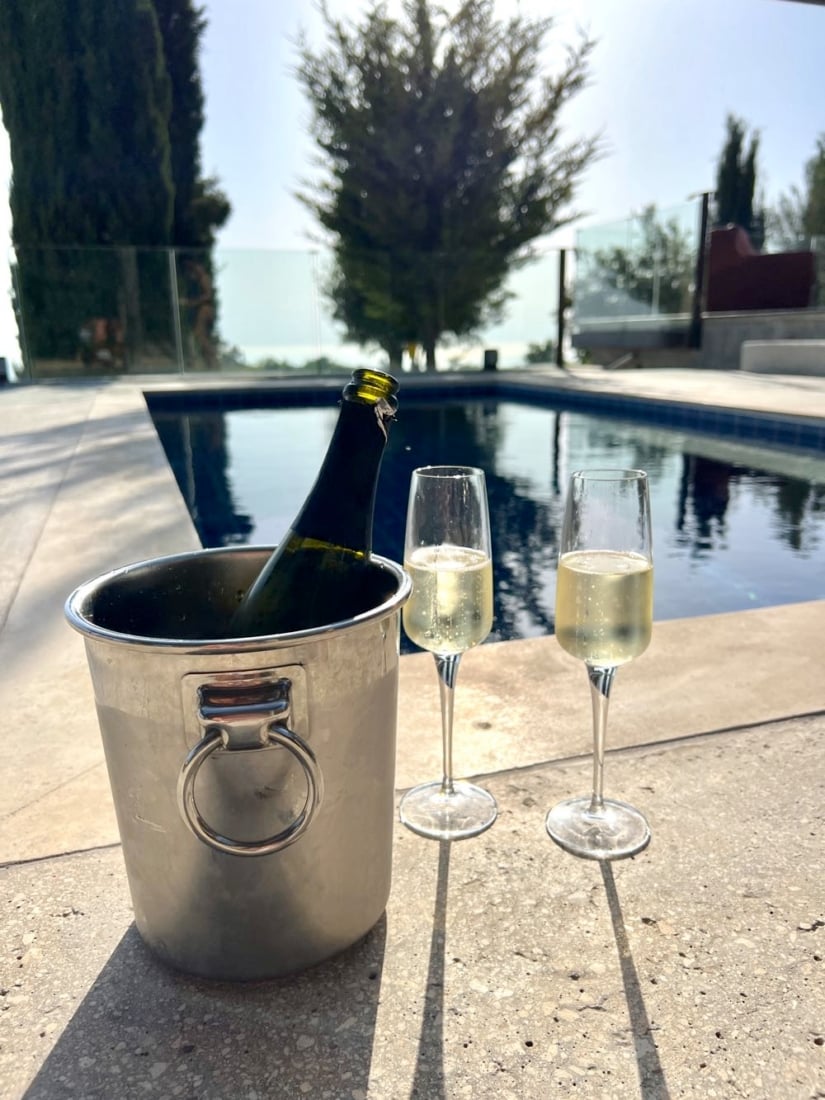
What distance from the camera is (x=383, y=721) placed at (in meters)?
1.01

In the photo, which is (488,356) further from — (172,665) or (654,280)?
(172,665)

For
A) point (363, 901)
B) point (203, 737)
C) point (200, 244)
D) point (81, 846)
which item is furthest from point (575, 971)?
point (200, 244)

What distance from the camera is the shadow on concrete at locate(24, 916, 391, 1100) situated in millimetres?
861

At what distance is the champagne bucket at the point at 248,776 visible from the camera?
86cm

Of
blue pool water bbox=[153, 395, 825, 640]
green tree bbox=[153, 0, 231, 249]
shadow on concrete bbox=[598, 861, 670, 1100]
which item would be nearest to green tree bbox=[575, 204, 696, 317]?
blue pool water bbox=[153, 395, 825, 640]

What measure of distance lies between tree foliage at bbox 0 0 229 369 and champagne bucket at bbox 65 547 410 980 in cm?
1398

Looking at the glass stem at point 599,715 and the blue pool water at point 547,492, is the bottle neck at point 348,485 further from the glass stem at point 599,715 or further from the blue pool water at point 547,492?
the blue pool water at point 547,492

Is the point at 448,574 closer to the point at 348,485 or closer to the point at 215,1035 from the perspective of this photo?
the point at 348,485

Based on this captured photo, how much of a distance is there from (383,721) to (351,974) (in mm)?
320

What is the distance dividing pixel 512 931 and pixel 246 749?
19.0 inches

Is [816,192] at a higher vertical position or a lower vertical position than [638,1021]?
higher

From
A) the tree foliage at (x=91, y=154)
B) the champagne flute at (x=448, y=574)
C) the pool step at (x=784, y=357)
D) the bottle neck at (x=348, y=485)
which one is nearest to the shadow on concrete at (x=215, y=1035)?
the champagne flute at (x=448, y=574)

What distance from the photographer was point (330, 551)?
3.75 ft

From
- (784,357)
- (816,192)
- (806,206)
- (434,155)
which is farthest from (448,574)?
(806,206)
